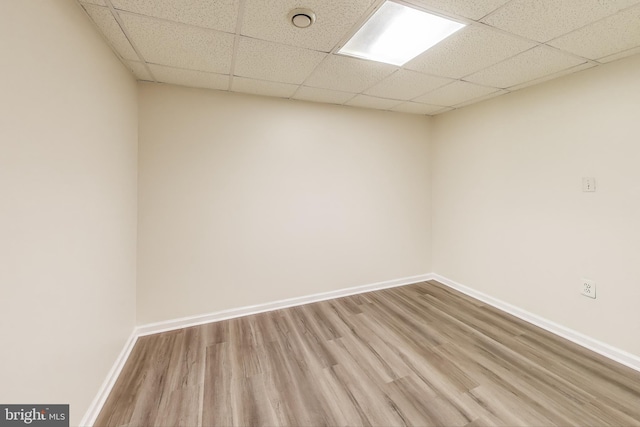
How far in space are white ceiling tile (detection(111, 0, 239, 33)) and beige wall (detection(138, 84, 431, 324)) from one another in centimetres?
112

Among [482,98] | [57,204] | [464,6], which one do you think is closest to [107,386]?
[57,204]

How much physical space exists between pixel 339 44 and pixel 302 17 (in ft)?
1.22

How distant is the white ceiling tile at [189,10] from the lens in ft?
4.39

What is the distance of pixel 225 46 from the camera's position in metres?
1.75

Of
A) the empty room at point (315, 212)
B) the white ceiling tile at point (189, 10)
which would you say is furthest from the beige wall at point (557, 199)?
the white ceiling tile at point (189, 10)

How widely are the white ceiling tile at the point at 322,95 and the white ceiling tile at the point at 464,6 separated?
131 cm

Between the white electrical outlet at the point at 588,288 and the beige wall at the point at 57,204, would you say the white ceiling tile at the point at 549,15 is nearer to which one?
the white electrical outlet at the point at 588,288

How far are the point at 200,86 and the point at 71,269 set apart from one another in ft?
6.18

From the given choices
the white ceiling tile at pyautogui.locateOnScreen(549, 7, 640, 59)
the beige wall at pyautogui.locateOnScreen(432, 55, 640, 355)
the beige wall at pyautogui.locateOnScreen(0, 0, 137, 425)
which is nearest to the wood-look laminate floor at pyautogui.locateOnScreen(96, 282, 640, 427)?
the beige wall at pyautogui.locateOnScreen(432, 55, 640, 355)

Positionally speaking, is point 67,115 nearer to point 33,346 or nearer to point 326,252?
point 33,346

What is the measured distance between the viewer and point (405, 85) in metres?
2.47

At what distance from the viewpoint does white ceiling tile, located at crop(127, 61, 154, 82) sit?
200 cm

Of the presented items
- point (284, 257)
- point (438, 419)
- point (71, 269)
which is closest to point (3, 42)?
point (71, 269)

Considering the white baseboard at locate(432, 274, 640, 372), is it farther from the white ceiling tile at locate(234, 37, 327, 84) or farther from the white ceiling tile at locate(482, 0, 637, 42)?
the white ceiling tile at locate(234, 37, 327, 84)
